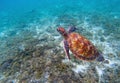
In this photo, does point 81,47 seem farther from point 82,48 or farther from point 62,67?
point 62,67

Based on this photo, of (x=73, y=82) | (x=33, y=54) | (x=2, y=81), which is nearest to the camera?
(x=73, y=82)

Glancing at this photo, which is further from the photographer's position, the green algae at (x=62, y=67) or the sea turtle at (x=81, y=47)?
the green algae at (x=62, y=67)

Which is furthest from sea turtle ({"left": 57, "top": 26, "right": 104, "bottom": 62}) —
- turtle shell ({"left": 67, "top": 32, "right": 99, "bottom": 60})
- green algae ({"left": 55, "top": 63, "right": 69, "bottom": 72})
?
green algae ({"left": 55, "top": 63, "right": 69, "bottom": 72})

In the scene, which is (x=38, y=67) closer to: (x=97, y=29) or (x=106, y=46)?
(x=106, y=46)

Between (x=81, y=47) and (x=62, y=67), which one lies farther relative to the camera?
(x=62, y=67)

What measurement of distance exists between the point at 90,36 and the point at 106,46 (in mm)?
2145

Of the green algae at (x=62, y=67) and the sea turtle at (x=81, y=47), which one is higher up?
the sea turtle at (x=81, y=47)

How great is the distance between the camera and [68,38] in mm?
7559

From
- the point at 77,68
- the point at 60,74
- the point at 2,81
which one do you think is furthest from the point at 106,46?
the point at 2,81

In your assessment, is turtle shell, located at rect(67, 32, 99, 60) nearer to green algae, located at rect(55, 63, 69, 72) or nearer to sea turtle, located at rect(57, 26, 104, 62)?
sea turtle, located at rect(57, 26, 104, 62)

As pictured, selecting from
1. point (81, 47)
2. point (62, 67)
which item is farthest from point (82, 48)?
point (62, 67)

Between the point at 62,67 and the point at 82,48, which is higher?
the point at 82,48

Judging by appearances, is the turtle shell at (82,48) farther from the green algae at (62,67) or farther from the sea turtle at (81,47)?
the green algae at (62,67)

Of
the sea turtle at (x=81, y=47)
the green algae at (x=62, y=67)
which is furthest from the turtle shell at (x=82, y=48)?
the green algae at (x=62, y=67)
